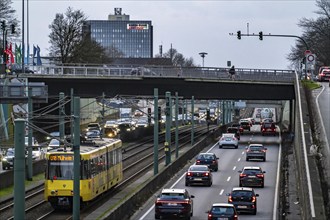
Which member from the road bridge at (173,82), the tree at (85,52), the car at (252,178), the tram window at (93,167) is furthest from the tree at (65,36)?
the tram window at (93,167)

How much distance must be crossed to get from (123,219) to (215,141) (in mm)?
56729

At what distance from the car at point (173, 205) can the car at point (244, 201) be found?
2.99 meters

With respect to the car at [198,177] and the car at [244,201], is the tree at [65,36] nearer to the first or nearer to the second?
the car at [198,177]

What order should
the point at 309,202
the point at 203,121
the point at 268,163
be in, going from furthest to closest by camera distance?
the point at 203,121 < the point at 268,163 < the point at 309,202

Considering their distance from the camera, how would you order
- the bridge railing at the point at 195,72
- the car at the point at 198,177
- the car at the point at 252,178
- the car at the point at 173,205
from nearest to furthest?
the car at the point at 173,205 → the car at the point at 252,178 → the car at the point at 198,177 → the bridge railing at the point at 195,72

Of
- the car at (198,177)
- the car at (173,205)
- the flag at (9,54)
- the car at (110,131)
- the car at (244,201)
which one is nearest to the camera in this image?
the car at (173,205)

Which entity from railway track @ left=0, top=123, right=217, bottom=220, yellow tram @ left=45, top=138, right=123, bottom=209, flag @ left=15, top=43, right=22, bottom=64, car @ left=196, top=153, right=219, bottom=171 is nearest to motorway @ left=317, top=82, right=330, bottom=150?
car @ left=196, top=153, right=219, bottom=171

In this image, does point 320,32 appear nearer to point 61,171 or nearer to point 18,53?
point 18,53

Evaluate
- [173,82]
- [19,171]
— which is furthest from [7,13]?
[19,171]

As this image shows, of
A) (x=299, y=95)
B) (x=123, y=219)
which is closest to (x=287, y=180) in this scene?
(x=299, y=95)

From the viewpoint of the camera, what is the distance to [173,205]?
113 ft

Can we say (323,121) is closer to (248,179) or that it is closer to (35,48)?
(248,179)

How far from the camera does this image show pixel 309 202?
2941 centimetres

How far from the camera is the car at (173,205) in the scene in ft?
113
